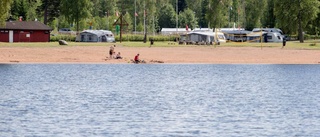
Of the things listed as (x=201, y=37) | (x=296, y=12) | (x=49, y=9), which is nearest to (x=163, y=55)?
(x=201, y=37)

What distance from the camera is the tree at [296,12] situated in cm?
13925

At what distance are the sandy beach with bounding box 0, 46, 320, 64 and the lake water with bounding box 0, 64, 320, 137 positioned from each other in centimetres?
621

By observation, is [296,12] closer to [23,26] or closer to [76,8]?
[76,8]

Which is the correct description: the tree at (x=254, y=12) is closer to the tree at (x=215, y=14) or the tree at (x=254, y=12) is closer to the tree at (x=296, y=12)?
the tree at (x=215, y=14)

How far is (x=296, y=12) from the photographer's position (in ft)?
457

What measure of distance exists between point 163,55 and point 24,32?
4199 centimetres

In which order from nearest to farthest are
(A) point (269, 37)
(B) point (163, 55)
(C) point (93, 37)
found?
1. (B) point (163, 55)
2. (C) point (93, 37)
3. (A) point (269, 37)

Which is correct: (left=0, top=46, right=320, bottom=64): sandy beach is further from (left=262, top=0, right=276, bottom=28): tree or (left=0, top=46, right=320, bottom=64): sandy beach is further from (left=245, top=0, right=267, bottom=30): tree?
(left=245, top=0, right=267, bottom=30): tree

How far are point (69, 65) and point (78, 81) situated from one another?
22980mm

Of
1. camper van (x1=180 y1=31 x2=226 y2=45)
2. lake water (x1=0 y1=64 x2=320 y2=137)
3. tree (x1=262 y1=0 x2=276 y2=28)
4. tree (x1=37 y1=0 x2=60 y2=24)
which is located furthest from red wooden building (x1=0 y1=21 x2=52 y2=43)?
tree (x1=262 y1=0 x2=276 y2=28)

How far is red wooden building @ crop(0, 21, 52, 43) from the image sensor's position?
133 metres

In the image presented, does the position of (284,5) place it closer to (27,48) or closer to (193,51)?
(193,51)

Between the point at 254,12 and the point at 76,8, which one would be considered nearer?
the point at 76,8

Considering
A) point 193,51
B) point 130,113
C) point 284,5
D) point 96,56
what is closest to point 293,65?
point 193,51
